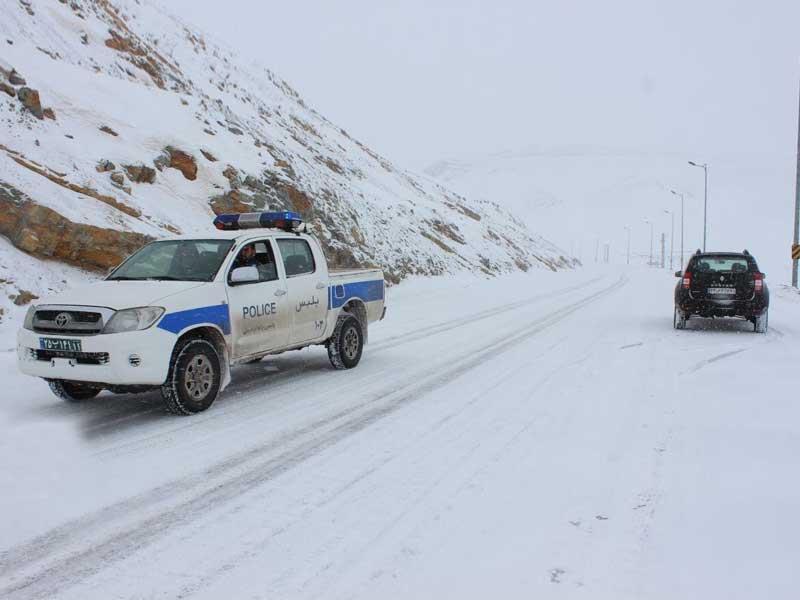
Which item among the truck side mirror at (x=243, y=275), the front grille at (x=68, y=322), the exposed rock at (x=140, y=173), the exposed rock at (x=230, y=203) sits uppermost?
the exposed rock at (x=140, y=173)

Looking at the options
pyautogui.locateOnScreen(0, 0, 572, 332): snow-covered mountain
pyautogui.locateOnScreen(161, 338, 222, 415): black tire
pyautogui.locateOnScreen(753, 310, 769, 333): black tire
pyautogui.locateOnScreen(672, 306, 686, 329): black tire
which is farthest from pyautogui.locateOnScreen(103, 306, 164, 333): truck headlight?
pyautogui.locateOnScreen(753, 310, 769, 333): black tire

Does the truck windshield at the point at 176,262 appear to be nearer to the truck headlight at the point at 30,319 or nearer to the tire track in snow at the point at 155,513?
the truck headlight at the point at 30,319

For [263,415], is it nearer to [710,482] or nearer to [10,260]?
[710,482]

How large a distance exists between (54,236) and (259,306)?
22.4 ft

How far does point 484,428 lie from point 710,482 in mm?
2002

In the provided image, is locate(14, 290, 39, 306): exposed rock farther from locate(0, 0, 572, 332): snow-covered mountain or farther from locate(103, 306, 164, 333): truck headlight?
locate(103, 306, 164, 333): truck headlight

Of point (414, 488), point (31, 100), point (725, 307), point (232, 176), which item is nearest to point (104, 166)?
point (31, 100)

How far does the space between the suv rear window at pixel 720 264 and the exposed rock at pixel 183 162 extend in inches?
512

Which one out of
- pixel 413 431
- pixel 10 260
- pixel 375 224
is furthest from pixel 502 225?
pixel 413 431

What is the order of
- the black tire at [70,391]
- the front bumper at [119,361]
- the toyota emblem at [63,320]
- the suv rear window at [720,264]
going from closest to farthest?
the front bumper at [119,361] → the toyota emblem at [63,320] → the black tire at [70,391] → the suv rear window at [720,264]

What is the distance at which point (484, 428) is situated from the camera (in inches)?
240

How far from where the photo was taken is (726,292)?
42.5 ft

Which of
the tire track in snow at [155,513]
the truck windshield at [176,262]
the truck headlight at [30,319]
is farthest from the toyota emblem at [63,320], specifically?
the tire track in snow at [155,513]

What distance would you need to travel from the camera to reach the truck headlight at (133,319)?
6.02 metres
